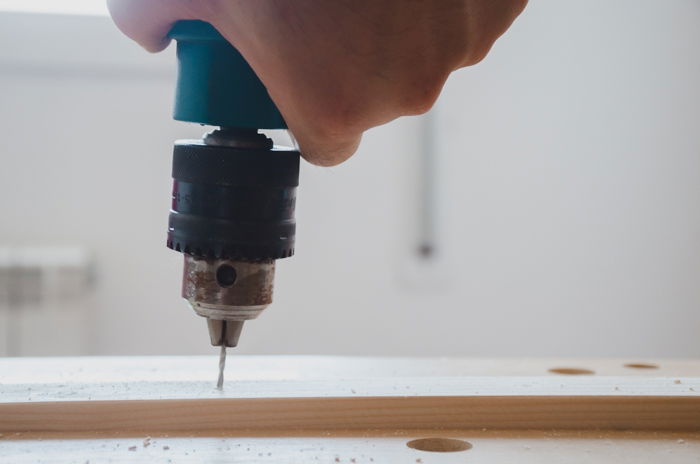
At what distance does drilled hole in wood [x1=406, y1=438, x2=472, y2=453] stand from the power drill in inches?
7.1

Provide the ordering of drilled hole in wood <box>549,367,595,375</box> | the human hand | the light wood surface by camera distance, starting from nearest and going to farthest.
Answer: the human hand < the light wood surface < drilled hole in wood <box>549,367,595,375</box>

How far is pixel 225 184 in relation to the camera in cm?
61

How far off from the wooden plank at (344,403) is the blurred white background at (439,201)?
1303mm

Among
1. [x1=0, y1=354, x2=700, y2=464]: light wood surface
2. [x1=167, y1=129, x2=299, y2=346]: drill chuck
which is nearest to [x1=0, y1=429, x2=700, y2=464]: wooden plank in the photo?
[x1=0, y1=354, x2=700, y2=464]: light wood surface

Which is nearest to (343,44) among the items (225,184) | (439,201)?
(225,184)

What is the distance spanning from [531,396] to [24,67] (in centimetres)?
171

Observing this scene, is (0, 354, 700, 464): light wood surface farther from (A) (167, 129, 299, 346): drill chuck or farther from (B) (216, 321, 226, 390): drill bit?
(A) (167, 129, 299, 346): drill chuck

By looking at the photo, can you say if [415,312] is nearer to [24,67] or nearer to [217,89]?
[24,67]

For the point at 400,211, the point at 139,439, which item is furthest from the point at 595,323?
the point at 139,439

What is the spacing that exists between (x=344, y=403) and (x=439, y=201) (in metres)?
1.54

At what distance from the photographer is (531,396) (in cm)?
75

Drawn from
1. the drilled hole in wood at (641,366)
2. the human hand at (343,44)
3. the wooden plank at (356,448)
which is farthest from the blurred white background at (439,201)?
the human hand at (343,44)

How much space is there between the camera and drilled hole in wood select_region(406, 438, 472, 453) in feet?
2.26

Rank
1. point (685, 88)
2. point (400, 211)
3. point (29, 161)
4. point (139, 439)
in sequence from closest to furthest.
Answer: point (139, 439) < point (29, 161) < point (400, 211) < point (685, 88)
